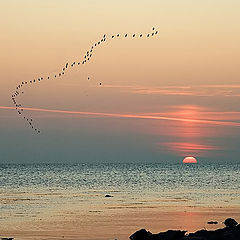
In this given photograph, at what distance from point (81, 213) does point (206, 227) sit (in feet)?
44.1

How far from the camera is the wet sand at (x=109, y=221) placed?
48.7 m

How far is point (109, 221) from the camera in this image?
5559 centimetres

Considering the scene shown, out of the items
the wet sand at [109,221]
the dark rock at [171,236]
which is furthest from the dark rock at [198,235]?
the wet sand at [109,221]

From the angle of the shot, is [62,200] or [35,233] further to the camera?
[62,200]

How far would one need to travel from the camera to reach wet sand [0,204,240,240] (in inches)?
1917

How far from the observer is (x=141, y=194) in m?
88.5

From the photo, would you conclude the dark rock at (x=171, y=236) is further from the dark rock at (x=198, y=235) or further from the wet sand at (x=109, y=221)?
the wet sand at (x=109, y=221)

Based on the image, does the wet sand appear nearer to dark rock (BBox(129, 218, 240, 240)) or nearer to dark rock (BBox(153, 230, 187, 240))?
dark rock (BBox(129, 218, 240, 240))

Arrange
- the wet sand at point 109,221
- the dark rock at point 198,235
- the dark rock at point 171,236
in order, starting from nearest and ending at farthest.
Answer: the dark rock at point 198,235
the dark rock at point 171,236
the wet sand at point 109,221

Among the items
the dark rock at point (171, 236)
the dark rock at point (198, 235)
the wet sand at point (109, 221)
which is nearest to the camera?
the dark rock at point (198, 235)

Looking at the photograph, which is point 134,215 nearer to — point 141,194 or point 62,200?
point 62,200

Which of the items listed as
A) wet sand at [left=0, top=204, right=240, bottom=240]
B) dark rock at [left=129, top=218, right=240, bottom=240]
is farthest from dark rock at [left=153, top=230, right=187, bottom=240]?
wet sand at [left=0, top=204, right=240, bottom=240]

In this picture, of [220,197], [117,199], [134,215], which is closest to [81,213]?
[134,215]

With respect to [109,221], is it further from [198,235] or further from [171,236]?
[198,235]
